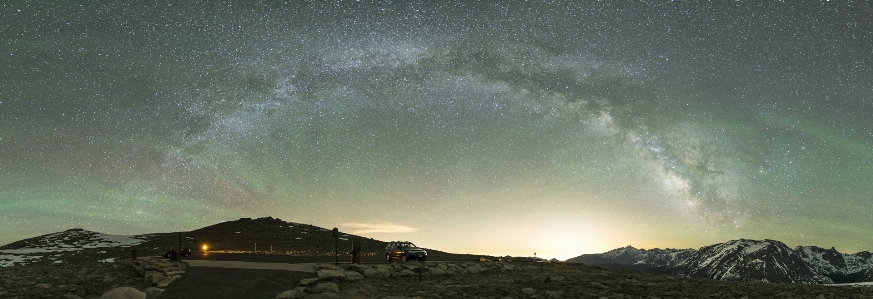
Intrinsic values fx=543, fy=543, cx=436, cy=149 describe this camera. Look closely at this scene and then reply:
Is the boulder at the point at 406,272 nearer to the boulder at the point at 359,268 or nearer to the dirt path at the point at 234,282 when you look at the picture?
the boulder at the point at 359,268

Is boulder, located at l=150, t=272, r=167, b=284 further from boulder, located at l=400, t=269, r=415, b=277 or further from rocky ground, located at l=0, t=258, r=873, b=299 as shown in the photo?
boulder, located at l=400, t=269, r=415, b=277

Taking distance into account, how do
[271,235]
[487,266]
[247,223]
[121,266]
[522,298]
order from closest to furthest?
[522,298] < [121,266] < [487,266] < [271,235] < [247,223]

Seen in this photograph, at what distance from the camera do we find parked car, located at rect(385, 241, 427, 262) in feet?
128

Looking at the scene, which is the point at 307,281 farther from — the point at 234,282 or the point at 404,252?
the point at 404,252

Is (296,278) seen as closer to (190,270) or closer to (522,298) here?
(190,270)

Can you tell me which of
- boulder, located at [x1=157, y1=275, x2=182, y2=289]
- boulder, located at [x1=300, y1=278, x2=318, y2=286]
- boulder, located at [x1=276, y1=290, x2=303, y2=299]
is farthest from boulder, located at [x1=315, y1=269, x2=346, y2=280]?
boulder, located at [x1=157, y1=275, x2=182, y2=289]

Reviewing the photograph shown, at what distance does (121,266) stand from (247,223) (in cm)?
11854

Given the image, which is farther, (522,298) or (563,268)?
(563,268)

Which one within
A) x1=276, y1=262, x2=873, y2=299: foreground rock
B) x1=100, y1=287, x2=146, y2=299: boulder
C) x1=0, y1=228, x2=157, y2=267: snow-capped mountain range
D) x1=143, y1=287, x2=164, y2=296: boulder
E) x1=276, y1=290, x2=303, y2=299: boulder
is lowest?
x1=0, y1=228, x2=157, y2=267: snow-capped mountain range

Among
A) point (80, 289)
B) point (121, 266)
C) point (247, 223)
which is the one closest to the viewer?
point (80, 289)

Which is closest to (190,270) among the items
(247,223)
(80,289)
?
(80,289)

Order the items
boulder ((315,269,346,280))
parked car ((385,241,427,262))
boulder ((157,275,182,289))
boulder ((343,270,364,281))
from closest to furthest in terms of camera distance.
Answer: boulder ((157,275,182,289)) → boulder ((315,269,346,280)) → boulder ((343,270,364,281)) → parked car ((385,241,427,262))

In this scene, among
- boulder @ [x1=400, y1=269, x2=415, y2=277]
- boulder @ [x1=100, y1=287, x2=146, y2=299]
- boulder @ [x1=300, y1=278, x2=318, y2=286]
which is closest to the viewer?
boulder @ [x1=100, y1=287, x2=146, y2=299]

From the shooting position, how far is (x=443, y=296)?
71.4ft
